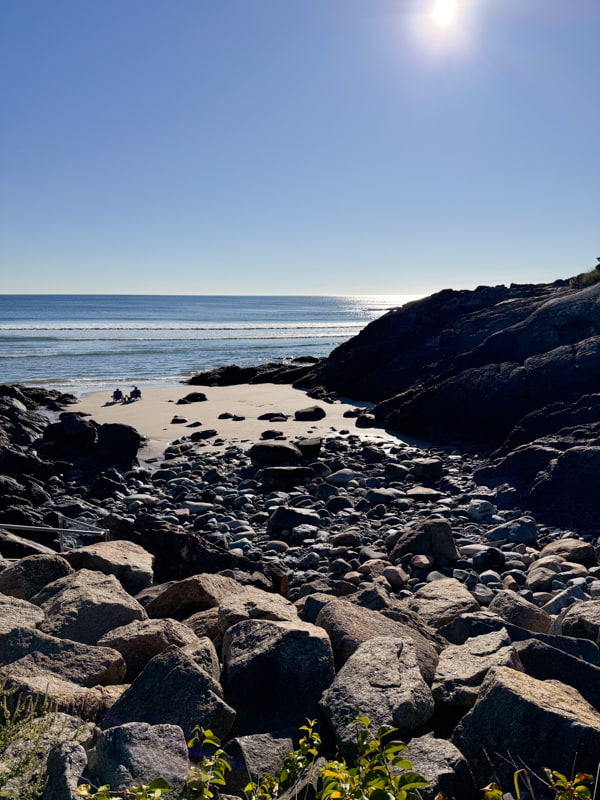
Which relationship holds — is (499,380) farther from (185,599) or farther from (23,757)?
(23,757)

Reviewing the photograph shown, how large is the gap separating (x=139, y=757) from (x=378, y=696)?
131 cm

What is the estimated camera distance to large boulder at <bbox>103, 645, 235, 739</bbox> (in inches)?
135

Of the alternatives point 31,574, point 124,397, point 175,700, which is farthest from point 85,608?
point 124,397

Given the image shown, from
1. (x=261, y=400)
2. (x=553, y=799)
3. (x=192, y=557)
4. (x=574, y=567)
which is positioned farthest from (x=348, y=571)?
(x=261, y=400)

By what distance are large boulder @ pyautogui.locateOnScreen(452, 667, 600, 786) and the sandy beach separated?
45.4 feet

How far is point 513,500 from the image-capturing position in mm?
11680

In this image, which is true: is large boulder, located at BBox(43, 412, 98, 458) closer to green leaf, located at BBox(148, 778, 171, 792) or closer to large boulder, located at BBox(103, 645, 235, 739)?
large boulder, located at BBox(103, 645, 235, 739)

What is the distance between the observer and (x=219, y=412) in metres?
21.9

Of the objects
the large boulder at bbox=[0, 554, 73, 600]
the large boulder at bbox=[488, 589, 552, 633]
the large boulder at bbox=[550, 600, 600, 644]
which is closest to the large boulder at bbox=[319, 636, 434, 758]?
the large boulder at bbox=[550, 600, 600, 644]

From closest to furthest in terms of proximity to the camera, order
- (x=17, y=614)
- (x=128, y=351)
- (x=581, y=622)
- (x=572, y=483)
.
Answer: (x=17, y=614)
(x=581, y=622)
(x=572, y=483)
(x=128, y=351)

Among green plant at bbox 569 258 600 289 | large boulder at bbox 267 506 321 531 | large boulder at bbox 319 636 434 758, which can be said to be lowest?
large boulder at bbox 267 506 321 531

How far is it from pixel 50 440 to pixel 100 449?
2.54m

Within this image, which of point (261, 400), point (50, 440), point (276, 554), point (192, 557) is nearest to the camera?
point (192, 557)

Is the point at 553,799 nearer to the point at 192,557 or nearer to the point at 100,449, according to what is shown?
the point at 192,557
